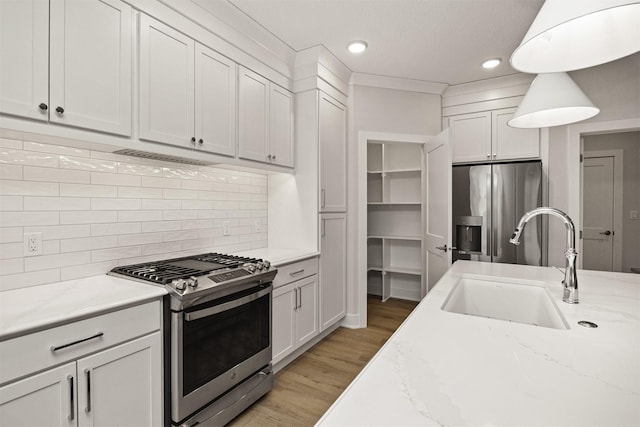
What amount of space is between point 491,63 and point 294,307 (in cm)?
298

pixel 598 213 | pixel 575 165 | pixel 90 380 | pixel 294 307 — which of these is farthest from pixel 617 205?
pixel 90 380

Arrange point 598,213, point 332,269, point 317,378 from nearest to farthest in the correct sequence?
point 317,378 < point 332,269 < point 598,213

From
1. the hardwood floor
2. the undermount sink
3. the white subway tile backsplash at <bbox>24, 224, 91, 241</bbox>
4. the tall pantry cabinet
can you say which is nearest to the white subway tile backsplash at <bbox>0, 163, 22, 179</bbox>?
the white subway tile backsplash at <bbox>24, 224, 91, 241</bbox>

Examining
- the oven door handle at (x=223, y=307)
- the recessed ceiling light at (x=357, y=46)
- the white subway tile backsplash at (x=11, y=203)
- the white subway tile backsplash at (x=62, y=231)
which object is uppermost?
the recessed ceiling light at (x=357, y=46)

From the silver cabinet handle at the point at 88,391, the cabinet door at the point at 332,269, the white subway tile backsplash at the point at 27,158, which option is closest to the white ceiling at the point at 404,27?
the white subway tile backsplash at the point at 27,158

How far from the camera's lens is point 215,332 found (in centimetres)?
179

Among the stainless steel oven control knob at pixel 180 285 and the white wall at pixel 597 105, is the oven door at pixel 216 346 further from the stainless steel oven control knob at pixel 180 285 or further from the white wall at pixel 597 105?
the white wall at pixel 597 105

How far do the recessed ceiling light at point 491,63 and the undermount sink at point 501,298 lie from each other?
233 centimetres

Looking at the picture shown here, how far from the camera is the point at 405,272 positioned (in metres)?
4.30

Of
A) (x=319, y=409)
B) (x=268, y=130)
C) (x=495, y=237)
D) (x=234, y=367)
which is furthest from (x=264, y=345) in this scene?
(x=495, y=237)

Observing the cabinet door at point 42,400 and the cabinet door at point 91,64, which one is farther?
the cabinet door at point 91,64

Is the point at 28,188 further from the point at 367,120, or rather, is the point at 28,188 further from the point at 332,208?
the point at 367,120

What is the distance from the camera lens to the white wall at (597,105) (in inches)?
114

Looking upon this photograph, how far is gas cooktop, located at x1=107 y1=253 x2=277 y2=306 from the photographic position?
5.19 ft
